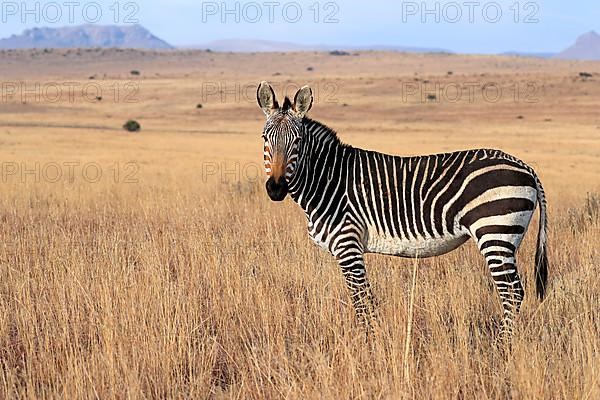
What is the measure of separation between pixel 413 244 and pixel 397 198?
0.39 meters

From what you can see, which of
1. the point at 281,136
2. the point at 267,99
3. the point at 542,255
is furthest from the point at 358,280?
the point at 267,99

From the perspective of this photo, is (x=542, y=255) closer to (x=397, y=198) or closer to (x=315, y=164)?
(x=397, y=198)

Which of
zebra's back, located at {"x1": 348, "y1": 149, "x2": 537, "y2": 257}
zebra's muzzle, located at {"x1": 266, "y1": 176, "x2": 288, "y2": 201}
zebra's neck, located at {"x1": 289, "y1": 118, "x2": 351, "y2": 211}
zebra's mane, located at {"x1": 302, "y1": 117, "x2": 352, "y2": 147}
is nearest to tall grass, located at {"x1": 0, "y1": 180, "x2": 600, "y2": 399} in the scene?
zebra's back, located at {"x1": 348, "y1": 149, "x2": 537, "y2": 257}

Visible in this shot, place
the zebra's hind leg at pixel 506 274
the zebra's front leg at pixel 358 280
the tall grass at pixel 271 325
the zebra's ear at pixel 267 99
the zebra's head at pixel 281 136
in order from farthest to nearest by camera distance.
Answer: the zebra's ear at pixel 267 99 → the zebra's front leg at pixel 358 280 → the zebra's head at pixel 281 136 → the zebra's hind leg at pixel 506 274 → the tall grass at pixel 271 325

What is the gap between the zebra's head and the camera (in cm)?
562

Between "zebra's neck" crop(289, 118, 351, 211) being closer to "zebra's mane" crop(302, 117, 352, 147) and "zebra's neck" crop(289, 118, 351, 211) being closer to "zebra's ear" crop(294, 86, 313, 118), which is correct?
"zebra's mane" crop(302, 117, 352, 147)

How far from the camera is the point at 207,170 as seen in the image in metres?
20.6

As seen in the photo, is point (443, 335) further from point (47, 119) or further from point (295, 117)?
point (47, 119)

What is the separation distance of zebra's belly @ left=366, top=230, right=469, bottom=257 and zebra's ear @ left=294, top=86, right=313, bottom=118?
1115 millimetres

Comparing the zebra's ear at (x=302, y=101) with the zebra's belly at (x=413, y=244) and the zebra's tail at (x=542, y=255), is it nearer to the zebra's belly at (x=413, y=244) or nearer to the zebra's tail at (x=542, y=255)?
the zebra's belly at (x=413, y=244)

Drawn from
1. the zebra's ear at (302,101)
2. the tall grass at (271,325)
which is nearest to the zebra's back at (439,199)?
the tall grass at (271,325)

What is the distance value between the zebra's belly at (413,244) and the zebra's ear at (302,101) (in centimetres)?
111

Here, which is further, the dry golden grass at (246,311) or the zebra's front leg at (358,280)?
the zebra's front leg at (358,280)

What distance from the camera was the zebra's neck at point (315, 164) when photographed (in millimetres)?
6098
